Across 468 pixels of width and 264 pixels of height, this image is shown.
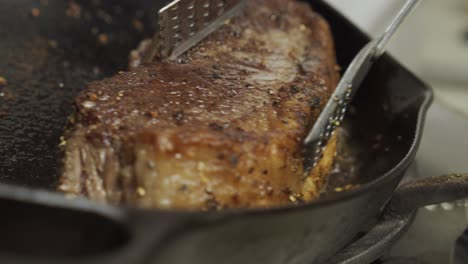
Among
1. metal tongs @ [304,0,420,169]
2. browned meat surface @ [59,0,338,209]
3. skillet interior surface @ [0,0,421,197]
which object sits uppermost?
metal tongs @ [304,0,420,169]

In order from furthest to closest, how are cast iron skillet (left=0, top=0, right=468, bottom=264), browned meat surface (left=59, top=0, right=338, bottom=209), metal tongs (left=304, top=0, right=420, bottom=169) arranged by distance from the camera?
metal tongs (left=304, top=0, right=420, bottom=169)
browned meat surface (left=59, top=0, right=338, bottom=209)
cast iron skillet (left=0, top=0, right=468, bottom=264)

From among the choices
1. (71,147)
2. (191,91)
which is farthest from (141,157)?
(191,91)

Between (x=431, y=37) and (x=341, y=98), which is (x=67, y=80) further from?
(x=431, y=37)

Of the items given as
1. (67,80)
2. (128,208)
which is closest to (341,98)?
(128,208)

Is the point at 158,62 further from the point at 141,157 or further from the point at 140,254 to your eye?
the point at 140,254

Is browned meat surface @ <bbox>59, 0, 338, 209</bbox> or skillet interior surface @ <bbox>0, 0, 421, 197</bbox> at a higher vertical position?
browned meat surface @ <bbox>59, 0, 338, 209</bbox>

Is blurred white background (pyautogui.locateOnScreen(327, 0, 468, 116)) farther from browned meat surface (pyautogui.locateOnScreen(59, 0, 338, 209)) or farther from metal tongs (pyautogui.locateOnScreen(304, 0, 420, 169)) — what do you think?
browned meat surface (pyautogui.locateOnScreen(59, 0, 338, 209))

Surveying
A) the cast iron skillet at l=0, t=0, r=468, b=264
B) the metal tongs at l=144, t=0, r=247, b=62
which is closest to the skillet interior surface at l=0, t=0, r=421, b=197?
the cast iron skillet at l=0, t=0, r=468, b=264

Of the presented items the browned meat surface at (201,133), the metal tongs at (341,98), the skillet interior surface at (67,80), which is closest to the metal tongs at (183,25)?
the browned meat surface at (201,133)
